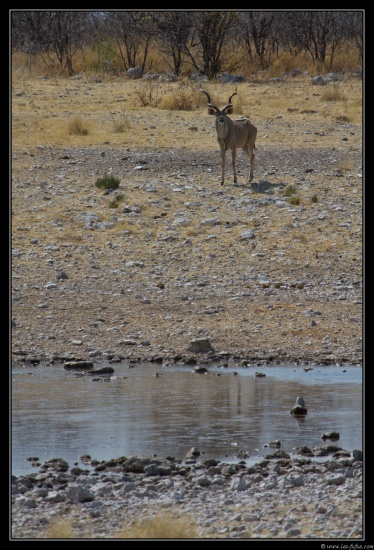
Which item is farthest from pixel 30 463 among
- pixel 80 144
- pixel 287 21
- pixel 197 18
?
pixel 287 21

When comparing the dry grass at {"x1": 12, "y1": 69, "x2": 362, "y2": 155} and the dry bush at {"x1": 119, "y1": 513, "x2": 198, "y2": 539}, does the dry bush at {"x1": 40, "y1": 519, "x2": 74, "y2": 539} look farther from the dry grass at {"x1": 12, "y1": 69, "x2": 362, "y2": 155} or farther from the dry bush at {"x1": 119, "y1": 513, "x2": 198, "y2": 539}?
the dry grass at {"x1": 12, "y1": 69, "x2": 362, "y2": 155}

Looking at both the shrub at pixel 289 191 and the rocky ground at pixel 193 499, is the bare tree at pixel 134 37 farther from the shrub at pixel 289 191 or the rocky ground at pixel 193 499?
the rocky ground at pixel 193 499

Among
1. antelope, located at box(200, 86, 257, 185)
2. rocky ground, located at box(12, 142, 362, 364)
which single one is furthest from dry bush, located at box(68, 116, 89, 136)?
antelope, located at box(200, 86, 257, 185)

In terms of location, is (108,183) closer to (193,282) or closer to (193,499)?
(193,282)

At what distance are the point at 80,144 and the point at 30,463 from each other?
1473cm

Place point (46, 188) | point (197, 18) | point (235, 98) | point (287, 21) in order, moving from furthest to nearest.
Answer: point (287, 21), point (197, 18), point (235, 98), point (46, 188)

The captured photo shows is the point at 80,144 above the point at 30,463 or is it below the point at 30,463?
above

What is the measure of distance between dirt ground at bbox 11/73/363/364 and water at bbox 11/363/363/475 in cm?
80

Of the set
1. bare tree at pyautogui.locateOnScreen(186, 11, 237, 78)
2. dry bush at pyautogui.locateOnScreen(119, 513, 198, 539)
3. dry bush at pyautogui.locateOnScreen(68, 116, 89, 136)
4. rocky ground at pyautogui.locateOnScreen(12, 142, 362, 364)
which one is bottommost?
dry bush at pyautogui.locateOnScreen(119, 513, 198, 539)

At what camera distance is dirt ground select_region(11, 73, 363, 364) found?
41.0 feet

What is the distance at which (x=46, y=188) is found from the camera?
18.8 meters

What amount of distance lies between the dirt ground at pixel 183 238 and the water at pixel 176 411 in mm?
804

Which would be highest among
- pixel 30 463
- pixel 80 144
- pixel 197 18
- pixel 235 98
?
pixel 197 18

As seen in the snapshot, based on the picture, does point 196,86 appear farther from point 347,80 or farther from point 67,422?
point 67,422
